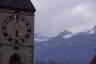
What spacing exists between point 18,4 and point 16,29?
235 centimetres

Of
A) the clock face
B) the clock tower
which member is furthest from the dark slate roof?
the clock face

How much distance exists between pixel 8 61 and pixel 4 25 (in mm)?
Result: 3164

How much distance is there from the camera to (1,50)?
42.1m

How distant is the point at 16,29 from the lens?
4325 cm

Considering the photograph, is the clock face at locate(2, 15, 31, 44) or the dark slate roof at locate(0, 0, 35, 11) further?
the dark slate roof at locate(0, 0, 35, 11)

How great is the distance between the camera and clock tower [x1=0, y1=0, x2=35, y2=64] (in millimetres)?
42469

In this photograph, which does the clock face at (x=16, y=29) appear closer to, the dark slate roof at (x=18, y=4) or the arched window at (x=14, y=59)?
the dark slate roof at (x=18, y=4)

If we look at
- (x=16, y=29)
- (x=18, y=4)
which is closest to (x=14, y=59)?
(x=16, y=29)

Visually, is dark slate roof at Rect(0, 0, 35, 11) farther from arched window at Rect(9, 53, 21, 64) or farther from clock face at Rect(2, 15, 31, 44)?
arched window at Rect(9, 53, 21, 64)

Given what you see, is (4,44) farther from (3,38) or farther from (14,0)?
(14,0)

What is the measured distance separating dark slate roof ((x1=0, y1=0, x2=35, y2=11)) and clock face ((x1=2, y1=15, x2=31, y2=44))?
0.85m

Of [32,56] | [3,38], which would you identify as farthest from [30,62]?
[3,38]

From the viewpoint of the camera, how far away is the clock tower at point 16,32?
42469 millimetres

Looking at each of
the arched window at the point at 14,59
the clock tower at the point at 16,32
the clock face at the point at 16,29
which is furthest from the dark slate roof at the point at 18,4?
the arched window at the point at 14,59
